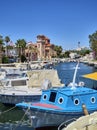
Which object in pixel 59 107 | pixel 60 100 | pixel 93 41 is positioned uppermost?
pixel 93 41

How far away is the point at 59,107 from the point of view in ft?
62.4

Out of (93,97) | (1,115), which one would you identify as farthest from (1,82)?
(93,97)

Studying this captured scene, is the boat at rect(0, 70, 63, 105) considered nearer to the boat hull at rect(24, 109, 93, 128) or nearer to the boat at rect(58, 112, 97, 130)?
the boat hull at rect(24, 109, 93, 128)

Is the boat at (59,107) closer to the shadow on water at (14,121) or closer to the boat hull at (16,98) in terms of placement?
the shadow on water at (14,121)

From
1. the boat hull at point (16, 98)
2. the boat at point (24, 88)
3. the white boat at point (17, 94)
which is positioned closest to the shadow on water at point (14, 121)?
the boat hull at point (16, 98)

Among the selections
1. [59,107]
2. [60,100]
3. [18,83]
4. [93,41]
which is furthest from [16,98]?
[93,41]

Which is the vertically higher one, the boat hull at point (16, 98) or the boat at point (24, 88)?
the boat at point (24, 88)

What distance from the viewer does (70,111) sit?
1881cm

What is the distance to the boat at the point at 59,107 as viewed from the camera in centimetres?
1859

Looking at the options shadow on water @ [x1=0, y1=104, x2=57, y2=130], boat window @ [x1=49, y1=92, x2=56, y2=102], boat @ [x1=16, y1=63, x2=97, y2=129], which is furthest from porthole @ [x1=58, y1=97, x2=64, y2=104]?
shadow on water @ [x1=0, y1=104, x2=57, y2=130]

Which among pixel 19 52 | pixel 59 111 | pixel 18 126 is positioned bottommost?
pixel 18 126

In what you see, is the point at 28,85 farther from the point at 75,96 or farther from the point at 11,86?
the point at 75,96

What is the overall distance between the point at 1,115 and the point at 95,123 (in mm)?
16643

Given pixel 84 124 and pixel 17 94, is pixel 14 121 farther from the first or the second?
pixel 84 124
